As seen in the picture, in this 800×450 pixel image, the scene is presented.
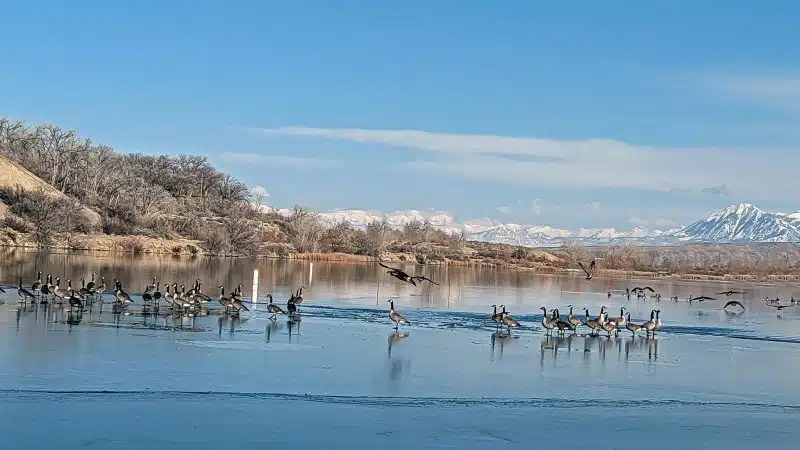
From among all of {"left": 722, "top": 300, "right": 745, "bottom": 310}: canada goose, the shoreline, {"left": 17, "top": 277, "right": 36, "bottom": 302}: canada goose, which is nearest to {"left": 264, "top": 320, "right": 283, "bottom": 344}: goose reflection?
{"left": 17, "top": 277, "right": 36, "bottom": 302}: canada goose

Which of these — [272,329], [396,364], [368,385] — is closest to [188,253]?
[272,329]

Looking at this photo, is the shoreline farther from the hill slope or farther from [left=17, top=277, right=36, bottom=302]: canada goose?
[left=17, top=277, right=36, bottom=302]: canada goose

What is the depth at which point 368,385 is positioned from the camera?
1608cm

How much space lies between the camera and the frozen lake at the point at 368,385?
1222 centimetres

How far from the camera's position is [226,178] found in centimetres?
13325

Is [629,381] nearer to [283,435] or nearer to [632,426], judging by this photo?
[632,426]

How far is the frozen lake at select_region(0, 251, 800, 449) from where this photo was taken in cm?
1222

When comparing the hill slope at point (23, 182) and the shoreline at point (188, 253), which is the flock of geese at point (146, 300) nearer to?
the shoreline at point (188, 253)

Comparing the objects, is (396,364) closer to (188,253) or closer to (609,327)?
(609,327)

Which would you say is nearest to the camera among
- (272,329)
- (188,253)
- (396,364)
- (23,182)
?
(396,364)

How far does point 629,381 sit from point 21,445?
39.1 feet

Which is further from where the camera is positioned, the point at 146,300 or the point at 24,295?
the point at 146,300

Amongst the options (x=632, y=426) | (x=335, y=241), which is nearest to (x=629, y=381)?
(x=632, y=426)

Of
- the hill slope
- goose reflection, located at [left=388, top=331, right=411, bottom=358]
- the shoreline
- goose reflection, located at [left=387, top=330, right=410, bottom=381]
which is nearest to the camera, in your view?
goose reflection, located at [left=387, top=330, right=410, bottom=381]
